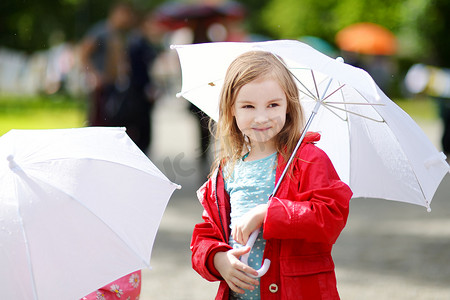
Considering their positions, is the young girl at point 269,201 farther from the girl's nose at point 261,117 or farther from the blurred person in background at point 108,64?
the blurred person in background at point 108,64

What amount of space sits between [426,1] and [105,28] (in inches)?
558

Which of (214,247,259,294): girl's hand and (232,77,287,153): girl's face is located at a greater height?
(232,77,287,153): girl's face

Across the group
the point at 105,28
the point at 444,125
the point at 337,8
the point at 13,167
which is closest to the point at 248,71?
the point at 13,167

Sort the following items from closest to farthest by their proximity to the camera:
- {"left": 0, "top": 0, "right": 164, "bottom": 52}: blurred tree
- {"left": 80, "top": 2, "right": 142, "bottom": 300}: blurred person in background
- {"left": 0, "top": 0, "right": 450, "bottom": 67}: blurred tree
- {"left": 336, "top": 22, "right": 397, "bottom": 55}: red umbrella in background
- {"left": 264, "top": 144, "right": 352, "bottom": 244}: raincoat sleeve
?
1. {"left": 264, "top": 144, "right": 352, "bottom": 244}: raincoat sleeve
2. {"left": 80, "top": 2, "right": 142, "bottom": 300}: blurred person in background
3. {"left": 336, "top": 22, "right": 397, "bottom": 55}: red umbrella in background
4. {"left": 0, "top": 0, "right": 450, "bottom": 67}: blurred tree
5. {"left": 0, "top": 0, "right": 164, "bottom": 52}: blurred tree

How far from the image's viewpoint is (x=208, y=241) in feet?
8.28

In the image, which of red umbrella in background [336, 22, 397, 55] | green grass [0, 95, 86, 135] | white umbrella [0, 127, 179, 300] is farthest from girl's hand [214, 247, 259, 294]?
red umbrella in background [336, 22, 397, 55]

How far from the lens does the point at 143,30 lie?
947 centimetres

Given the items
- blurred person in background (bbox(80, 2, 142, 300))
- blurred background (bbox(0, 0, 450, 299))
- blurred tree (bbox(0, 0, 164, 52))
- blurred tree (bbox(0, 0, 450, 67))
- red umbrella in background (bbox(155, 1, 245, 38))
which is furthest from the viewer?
blurred tree (bbox(0, 0, 164, 52))

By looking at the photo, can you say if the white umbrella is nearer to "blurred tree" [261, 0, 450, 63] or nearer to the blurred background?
the blurred background

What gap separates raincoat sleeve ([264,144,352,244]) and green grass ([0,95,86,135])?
46.2 ft

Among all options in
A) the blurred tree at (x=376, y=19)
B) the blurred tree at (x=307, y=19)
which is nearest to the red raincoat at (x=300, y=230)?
the blurred tree at (x=376, y=19)

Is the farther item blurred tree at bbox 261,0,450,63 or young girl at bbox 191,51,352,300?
blurred tree at bbox 261,0,450,63

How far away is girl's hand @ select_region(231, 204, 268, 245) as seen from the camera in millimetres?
2385

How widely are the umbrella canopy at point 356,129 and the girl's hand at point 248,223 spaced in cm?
50
